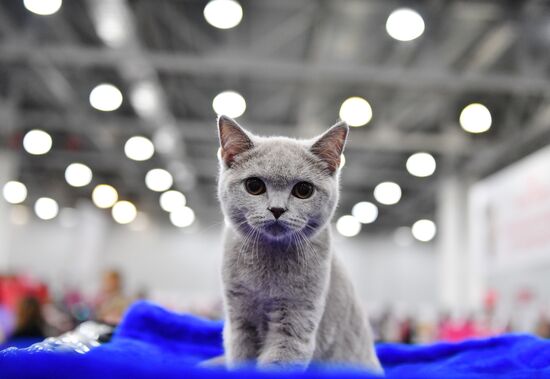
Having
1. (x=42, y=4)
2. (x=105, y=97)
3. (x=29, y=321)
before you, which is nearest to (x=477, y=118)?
(x=105, y=97)

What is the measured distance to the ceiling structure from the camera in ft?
18.7

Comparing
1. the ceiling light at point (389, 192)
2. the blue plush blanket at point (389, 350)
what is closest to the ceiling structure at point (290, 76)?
the ceiling light at point (389, 192)

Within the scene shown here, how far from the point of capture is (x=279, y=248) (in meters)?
1.18

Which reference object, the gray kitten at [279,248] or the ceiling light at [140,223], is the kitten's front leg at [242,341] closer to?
the gray kitten at [279,248]

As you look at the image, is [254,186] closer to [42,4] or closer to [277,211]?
[277,211]

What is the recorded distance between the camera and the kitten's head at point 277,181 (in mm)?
1147

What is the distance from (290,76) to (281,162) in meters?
5.17

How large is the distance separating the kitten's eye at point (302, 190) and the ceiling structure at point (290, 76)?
2352 millimetres

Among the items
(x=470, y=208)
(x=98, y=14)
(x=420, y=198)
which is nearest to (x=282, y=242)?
(x=98, y=14)

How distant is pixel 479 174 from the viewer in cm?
1000

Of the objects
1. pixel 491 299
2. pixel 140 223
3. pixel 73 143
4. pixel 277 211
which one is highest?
pixel 140 223

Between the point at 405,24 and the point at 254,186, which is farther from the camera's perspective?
the point at 405,24

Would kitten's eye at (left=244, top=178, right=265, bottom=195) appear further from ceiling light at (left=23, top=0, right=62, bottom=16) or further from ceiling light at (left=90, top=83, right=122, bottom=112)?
ceiling light at (left=90, top=83, right=122, bottom=112)

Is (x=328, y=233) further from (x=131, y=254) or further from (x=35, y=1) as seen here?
(x=131, y=254)
